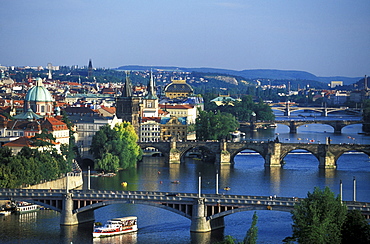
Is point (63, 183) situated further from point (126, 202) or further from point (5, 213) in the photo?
point (126, 202)

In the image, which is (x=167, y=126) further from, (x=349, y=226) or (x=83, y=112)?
(x=349, y=226)

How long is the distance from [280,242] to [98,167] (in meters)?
27.2

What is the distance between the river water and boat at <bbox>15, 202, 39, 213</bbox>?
493mm

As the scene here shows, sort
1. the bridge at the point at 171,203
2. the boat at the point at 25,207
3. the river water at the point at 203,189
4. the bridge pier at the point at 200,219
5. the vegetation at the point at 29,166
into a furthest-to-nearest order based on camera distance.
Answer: the vegetation at the point at 29,166
the boat at the point at 25,207
the bridge pier at the point at 200,219
the river water at the point at 203,189
the bridge at the point at 171,203

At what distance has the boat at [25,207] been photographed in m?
48.3

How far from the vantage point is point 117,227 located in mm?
43500

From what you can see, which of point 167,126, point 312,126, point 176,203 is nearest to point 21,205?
point 176,203

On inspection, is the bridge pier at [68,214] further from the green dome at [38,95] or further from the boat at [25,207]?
the green dome at [38,95]

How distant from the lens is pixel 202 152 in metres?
77.0

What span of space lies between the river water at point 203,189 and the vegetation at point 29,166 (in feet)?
8.75

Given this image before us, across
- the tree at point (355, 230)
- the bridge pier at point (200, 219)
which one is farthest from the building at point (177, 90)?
the tree at point (355, 230)

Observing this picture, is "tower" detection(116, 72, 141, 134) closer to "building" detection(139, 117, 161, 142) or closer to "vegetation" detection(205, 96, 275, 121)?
"building" detection(139, 117, 161, 142)

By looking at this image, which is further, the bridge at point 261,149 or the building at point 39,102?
the building at point 39,102

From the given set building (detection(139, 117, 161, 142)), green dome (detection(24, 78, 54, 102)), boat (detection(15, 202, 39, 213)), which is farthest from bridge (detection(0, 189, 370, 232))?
building (detection(139, 117, 161, 142))
